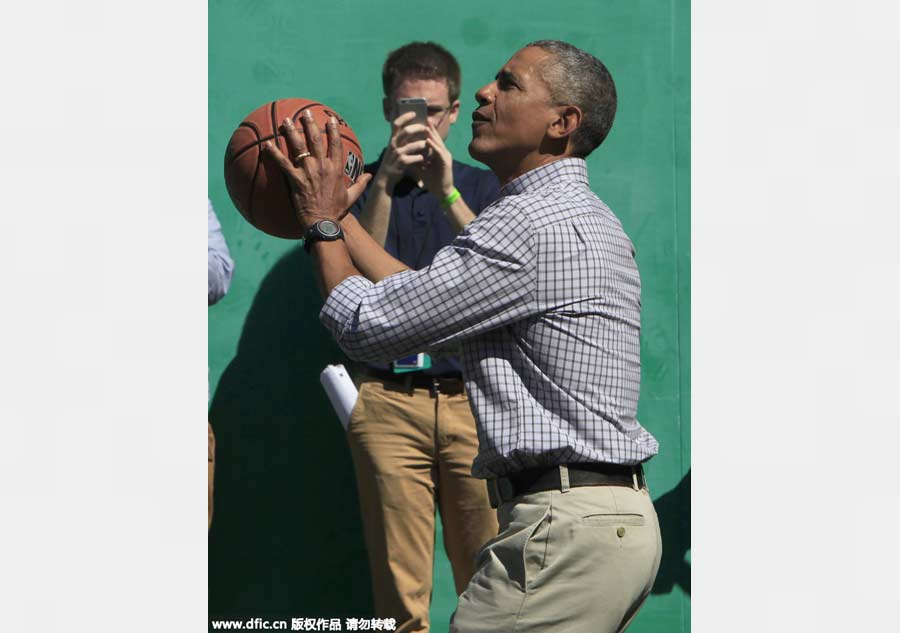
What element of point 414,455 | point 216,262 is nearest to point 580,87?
point 414,455

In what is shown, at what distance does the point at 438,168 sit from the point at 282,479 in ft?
4.76

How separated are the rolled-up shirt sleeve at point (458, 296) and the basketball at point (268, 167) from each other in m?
0.59

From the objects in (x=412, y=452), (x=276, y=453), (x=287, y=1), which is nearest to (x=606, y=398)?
(x=412, y=452)

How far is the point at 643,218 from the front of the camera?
194 inches

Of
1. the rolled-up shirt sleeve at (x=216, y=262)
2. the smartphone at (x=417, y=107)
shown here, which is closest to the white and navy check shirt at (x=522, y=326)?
the smartphone at (x=417, y=107)

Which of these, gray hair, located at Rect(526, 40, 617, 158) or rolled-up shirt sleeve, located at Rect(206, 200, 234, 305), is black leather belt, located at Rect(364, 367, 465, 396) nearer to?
rolled-up shirt sleeve, located at Rect(206, 200, 234, 305)

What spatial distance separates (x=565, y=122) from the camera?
10.2 ft

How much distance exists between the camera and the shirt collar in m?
3.06

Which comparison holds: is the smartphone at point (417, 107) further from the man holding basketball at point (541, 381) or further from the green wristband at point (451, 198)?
the man holding basketball at point (541, 381)

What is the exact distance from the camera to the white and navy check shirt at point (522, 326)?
9.21ft

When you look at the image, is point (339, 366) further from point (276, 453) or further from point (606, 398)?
point (606, 398)

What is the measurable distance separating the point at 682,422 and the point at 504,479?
2166 millimetres

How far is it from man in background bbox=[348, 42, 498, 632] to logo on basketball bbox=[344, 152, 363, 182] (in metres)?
0.86

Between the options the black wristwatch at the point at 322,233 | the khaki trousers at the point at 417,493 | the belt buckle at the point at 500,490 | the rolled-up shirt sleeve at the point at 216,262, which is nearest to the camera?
the belt buckle at the point at 500,490
